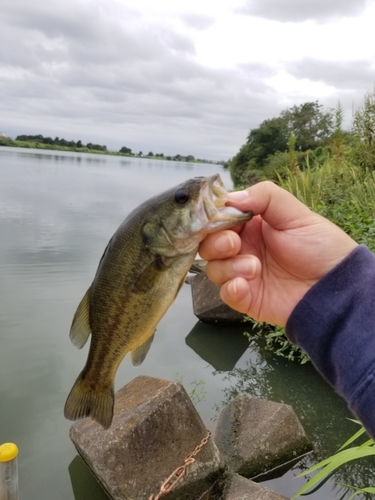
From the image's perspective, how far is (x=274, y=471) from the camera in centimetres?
475

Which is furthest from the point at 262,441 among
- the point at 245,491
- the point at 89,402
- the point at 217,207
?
the point at 217,207

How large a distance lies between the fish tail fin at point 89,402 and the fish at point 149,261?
20 centimetres

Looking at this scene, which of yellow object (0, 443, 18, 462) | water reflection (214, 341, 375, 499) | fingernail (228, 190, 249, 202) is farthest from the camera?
water reflection (214, 341, 375, 499)

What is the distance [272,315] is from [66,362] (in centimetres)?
556

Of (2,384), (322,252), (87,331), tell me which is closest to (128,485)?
(87,331)

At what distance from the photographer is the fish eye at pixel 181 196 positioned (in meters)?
2.07

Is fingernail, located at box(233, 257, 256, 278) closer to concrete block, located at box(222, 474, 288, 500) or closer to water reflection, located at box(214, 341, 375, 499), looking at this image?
concrete block, located at box(222, 474, 288, 500)

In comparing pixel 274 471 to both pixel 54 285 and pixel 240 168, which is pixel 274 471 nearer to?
pixel 54 285

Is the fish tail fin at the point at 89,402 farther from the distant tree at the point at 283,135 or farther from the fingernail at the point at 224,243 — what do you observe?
the distant tree at the point at 283,135

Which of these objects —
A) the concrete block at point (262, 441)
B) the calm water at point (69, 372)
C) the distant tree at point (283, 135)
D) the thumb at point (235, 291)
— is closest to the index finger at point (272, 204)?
the thumb at point (235, 291)

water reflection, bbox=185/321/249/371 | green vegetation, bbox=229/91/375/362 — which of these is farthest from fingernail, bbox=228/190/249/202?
water reflection, bbox=185/321/249/371

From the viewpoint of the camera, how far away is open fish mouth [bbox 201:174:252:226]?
204 centimetres

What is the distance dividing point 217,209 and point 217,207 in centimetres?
2

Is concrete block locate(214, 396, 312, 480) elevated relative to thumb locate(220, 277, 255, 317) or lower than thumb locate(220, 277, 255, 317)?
lower
